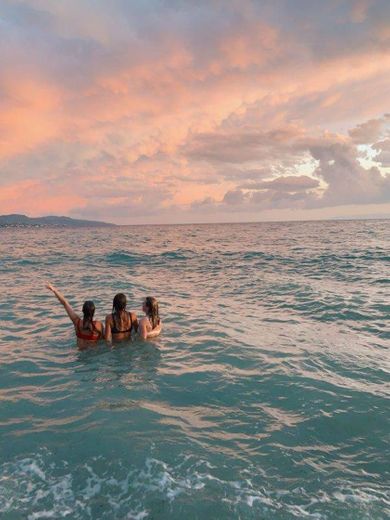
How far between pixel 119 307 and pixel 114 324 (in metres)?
0.59

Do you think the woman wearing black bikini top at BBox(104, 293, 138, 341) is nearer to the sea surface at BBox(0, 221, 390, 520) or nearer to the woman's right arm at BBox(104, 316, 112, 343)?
the woman's right arm at BBox(104, 316, 112, 343)

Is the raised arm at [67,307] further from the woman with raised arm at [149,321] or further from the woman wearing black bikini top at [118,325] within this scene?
the woman with raised arm at [149,321]

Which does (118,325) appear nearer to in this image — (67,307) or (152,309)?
(152,309)

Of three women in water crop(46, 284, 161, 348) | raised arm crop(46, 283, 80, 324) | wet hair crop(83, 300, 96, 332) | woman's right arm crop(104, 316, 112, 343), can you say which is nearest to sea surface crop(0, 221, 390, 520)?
woman's right arm crop(104, 316, 112, 343)

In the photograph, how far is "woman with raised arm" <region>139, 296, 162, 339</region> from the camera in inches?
411

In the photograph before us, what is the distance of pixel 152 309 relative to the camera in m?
10.6

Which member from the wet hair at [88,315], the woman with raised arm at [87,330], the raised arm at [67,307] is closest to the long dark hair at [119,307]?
the woman with raised arm at [87,330]

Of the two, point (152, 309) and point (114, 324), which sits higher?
point (152, 309)

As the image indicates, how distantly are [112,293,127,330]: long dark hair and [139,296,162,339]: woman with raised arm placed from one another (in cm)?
57

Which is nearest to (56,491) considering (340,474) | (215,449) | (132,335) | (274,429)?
(215,449)

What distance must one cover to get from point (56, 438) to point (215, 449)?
97.2 inches

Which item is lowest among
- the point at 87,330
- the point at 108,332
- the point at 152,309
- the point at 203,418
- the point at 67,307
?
the point at 203,418

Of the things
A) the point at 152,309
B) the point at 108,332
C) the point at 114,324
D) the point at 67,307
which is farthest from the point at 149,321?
the point at 67,307

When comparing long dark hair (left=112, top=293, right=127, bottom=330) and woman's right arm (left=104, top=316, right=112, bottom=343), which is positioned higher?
long dark hair (left=112, top=293, right=127, bottom=330)
